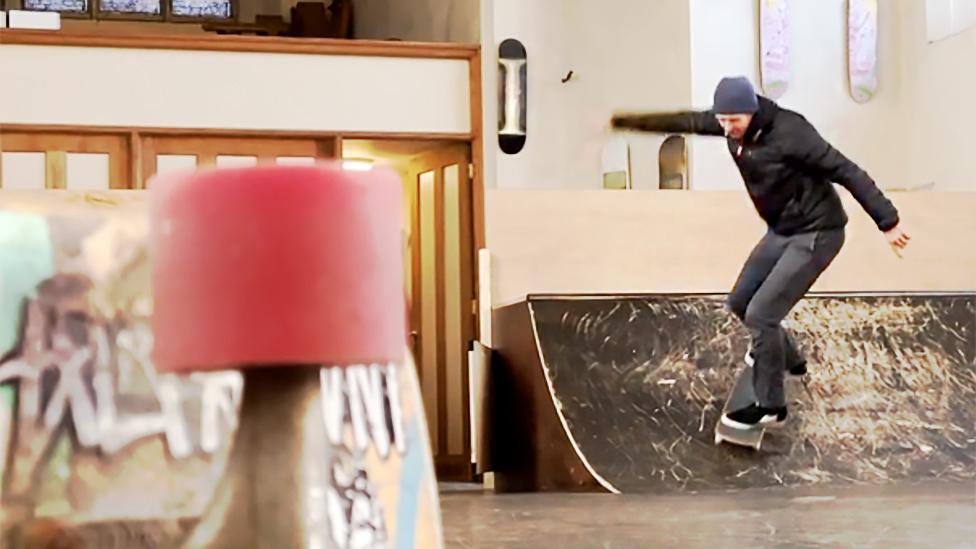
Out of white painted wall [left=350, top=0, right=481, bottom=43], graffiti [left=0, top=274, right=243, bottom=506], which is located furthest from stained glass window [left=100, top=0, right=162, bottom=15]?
graffiti [left=0, top=274, right=243, bottom=506]

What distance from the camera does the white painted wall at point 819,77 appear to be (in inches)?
292

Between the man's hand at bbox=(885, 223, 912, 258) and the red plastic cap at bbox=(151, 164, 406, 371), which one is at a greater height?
the man's hand at bbox=(885, 223, 912, 258)

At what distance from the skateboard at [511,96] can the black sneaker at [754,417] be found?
3280 millimetres

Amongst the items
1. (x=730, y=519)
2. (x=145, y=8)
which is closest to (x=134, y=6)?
(x=145, y=8)

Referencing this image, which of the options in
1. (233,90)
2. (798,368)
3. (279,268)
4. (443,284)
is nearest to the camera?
(279,268)

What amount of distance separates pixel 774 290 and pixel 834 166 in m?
0.45

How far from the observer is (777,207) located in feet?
13.3

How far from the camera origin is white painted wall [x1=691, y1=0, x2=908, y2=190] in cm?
742

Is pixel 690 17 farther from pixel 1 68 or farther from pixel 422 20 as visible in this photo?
pixel 1 68

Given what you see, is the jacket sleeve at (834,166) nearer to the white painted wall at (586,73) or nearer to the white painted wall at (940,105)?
the white painted wall at (586,73)

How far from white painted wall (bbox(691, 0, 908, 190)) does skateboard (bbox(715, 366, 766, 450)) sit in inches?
119

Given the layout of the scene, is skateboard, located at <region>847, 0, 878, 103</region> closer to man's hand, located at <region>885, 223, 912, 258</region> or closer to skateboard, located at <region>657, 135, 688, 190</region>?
skateboard, located at <region>657, 135, 688, 190</region>

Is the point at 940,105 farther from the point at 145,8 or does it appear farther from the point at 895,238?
the point at 145,8

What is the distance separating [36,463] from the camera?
418mm
